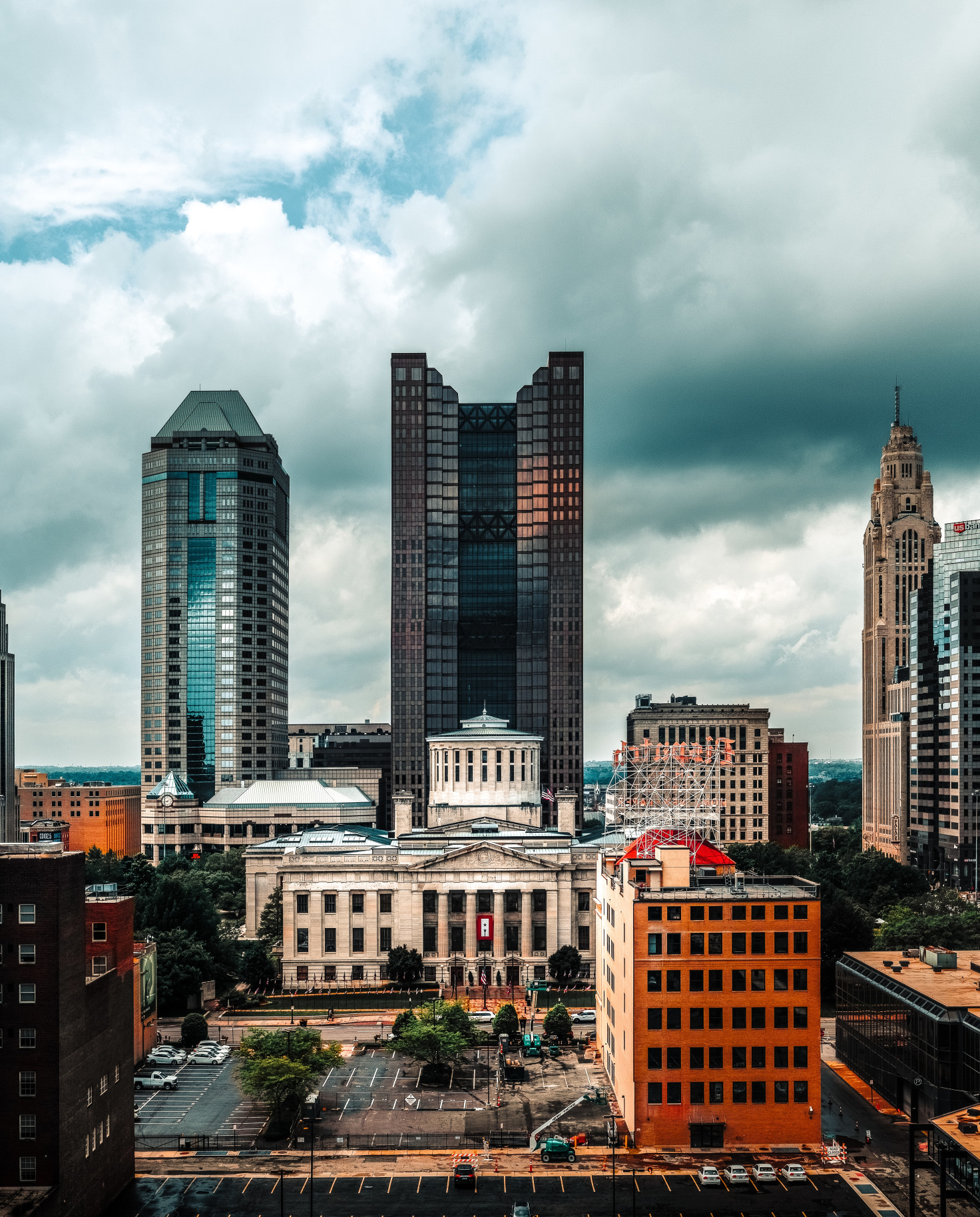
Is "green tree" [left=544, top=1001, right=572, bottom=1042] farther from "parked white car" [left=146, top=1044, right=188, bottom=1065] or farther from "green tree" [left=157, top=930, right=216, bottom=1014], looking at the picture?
"green tree" [left=157, top=930, right=216, bottom=1014]

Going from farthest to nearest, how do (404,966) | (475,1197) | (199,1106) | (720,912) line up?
(404,966) < (199,1106) < (720,912) < (475,1197)

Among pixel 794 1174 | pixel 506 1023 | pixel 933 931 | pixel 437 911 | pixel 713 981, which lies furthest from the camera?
pixel 437 911

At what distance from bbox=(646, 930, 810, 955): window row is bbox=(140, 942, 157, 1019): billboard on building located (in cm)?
6057

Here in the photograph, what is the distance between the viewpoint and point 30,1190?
81625 mm

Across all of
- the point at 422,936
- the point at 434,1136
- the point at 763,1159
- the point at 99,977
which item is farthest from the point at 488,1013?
the point at 99,977

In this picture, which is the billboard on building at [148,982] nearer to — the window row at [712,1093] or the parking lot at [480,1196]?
the parking lot at [480,1196]

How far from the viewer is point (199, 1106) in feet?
382

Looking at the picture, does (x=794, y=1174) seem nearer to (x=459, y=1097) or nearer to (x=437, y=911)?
(x=459, y=1097)

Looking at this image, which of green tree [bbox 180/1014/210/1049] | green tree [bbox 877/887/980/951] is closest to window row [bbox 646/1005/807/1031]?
green tree [bbox 180/1014/210/1049]

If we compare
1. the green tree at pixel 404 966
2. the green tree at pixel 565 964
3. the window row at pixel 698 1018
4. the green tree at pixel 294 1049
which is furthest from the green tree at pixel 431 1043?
Answer: the green tree at pixel 565 964

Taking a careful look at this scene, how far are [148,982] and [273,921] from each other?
188 feet

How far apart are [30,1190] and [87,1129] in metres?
6.82

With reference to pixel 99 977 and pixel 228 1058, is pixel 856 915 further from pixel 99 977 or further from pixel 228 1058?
pixel 99 977

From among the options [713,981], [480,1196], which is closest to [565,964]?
[713,981]
